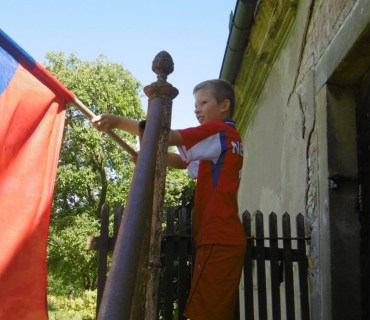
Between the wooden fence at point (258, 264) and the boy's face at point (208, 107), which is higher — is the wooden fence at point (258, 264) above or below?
below

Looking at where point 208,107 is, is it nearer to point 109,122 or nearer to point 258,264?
point 109,122

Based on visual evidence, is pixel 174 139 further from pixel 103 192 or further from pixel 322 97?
pixel 103 192

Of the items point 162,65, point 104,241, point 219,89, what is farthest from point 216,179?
point 104,241

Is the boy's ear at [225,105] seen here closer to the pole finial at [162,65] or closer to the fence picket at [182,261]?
the pole finial at [162,65]

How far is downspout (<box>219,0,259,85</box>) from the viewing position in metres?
4.64

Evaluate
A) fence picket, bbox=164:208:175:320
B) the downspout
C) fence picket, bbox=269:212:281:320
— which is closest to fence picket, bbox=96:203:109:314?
fence picket, bbox=164:208:175:320

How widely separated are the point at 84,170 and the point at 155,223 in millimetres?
19713

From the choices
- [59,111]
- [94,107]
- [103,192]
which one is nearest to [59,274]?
[103,192]

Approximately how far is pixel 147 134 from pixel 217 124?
776mm

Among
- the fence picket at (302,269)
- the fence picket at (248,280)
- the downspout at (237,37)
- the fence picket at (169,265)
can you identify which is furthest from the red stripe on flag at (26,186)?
the downspout at (237,37)

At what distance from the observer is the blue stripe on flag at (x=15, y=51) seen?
2.16 metres

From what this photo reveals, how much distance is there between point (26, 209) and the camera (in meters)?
2.06

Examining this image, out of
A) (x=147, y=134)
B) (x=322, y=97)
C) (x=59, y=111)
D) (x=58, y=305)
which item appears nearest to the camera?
(x=147, y=134)

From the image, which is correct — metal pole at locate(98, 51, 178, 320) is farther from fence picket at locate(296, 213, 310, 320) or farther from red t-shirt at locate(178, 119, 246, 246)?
fence picket at locate(296, 213, 310, 320)
